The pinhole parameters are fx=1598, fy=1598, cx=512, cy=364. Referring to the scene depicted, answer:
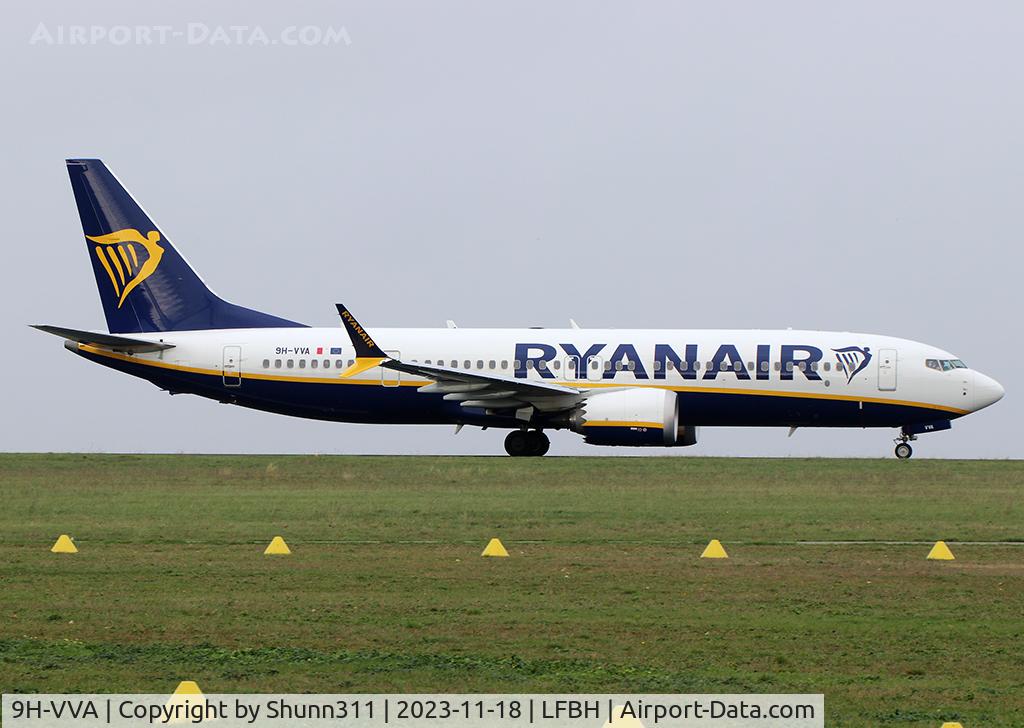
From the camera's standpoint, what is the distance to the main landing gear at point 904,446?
4459cm

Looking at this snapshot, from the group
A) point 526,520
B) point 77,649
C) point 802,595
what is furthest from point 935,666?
point 526,520

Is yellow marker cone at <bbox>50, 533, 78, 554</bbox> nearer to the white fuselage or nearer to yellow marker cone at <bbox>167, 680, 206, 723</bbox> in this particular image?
yellow marker cone at <bbox>167, 680, 206, 723</bbox>

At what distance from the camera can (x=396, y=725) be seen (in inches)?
422

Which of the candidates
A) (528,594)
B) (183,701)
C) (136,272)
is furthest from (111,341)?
(183,701)

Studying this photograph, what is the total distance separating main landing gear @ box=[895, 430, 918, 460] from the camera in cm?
4459

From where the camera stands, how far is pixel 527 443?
44.4m

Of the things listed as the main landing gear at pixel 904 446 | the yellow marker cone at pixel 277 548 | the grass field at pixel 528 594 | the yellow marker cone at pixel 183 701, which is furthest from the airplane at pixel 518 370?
the yellow marker cone at pixel 183 701

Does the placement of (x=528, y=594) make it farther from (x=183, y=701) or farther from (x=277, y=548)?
(x=183, y=701)

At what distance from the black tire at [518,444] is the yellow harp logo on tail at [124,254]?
11877 mm

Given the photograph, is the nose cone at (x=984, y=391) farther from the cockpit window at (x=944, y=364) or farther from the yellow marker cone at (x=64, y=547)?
the yellow marker cone at (x=64, y=547)

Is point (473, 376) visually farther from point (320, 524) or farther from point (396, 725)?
point (396, 725)

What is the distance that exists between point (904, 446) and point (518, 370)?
11.1 m

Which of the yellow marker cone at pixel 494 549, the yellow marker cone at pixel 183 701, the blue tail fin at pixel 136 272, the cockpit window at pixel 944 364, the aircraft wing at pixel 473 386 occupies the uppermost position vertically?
the blue tail fin at pixel 136 272

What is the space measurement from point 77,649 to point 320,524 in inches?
447
